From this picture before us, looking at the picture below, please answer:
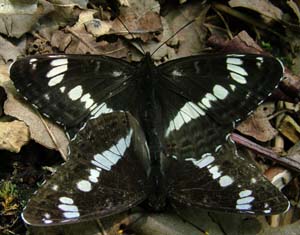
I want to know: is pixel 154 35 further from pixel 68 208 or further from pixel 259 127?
pixel 68 208

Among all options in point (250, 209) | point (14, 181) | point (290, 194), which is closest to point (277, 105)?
point (290, 194)

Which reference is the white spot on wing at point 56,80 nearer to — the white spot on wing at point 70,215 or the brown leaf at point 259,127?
the white spot on wing at point 70,215

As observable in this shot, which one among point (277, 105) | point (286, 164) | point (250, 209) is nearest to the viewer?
point (250, 209)

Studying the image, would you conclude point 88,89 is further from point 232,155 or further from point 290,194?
point 290,194

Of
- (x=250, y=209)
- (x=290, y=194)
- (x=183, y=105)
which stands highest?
(x=183, y=105)

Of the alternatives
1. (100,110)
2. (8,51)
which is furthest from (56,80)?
(8,51)

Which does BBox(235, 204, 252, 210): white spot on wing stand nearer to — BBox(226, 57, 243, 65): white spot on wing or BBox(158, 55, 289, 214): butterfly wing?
BBox(158, 55, 289, 214): butterfly wing

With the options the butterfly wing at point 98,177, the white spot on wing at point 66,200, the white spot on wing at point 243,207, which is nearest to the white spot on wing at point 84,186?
the butterfly wing at point 98,177
